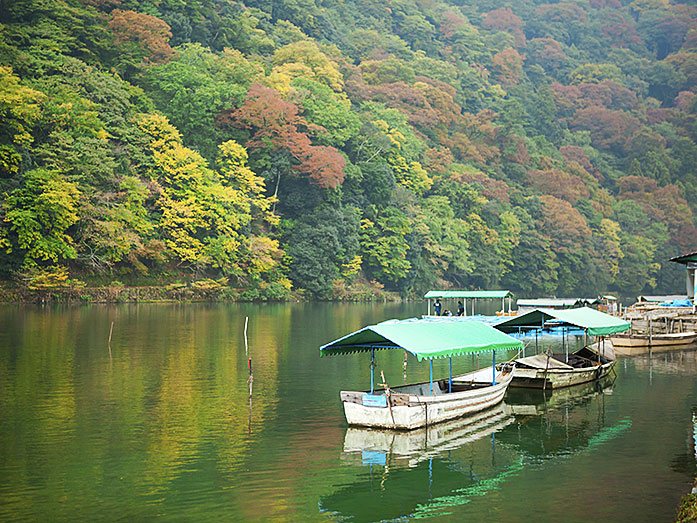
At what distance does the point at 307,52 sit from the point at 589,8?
9990 centimetres

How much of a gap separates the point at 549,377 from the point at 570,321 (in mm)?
2965

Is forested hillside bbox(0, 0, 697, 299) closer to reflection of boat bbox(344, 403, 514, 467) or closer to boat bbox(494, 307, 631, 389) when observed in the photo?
boat bbox(494, 307, 631, 389)

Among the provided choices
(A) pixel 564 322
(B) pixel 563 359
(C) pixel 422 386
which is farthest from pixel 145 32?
(C) pixel 422 386

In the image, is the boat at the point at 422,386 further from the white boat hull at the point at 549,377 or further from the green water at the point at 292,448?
the white boat hull at the point at 549,377

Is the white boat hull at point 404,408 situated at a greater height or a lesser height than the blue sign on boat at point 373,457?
greater

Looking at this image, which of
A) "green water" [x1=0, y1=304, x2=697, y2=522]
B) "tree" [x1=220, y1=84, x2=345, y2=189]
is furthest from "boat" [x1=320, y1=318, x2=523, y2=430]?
"tree" [x1=220, y1=84, x2=345, y2=189]

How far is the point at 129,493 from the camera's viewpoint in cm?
1551

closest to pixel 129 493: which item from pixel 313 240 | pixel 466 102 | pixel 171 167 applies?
pixel 171 167

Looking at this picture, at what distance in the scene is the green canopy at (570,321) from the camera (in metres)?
30.2

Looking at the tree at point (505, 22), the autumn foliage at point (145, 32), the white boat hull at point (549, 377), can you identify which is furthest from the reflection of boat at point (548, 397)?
the tree at point (505, 22)

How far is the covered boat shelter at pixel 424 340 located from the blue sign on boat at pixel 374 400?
76 cm

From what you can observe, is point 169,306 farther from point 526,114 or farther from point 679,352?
point 526,114

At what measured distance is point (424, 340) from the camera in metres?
22.0

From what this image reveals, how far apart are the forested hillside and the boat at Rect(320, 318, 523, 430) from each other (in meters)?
41.1
